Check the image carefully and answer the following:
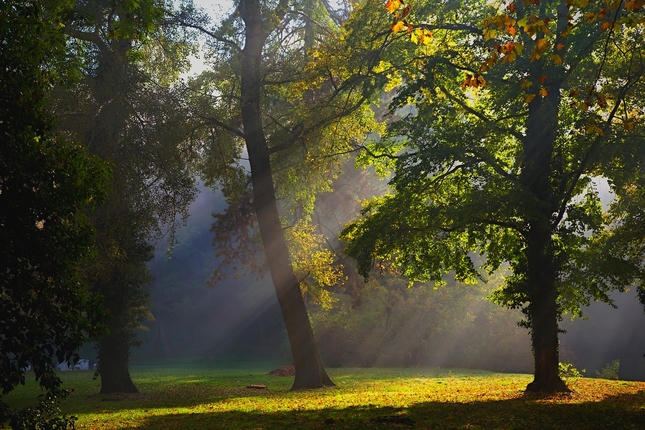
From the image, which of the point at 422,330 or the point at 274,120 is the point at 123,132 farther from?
the point at 422,330

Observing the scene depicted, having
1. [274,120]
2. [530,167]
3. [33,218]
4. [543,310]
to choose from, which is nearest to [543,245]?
[543,310]

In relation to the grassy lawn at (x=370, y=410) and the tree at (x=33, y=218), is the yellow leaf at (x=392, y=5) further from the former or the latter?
the grassy lawn at (x=370, y=410)

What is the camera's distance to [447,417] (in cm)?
1153

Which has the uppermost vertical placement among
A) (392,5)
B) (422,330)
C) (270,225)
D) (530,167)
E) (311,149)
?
(311,149)

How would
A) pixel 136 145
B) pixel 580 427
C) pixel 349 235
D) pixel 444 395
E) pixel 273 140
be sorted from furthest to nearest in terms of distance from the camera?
pixel 273 140
pixel 349 235
pixel 136 145
pixel 444 395
pixel 580 427

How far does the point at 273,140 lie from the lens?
74.2ft

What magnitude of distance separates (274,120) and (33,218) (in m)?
14.9

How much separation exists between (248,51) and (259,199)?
5167 millimetres

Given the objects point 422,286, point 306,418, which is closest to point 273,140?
point 306,418

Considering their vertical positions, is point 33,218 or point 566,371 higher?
point 33,218

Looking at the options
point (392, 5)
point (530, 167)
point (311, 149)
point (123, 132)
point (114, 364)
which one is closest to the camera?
point (392, 5)

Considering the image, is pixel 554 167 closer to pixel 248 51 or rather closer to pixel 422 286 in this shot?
pixel 248 51

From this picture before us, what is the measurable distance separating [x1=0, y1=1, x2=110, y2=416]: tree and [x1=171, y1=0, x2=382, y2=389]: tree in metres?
11.8

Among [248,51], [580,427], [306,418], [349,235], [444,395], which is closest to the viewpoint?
[580,427]
